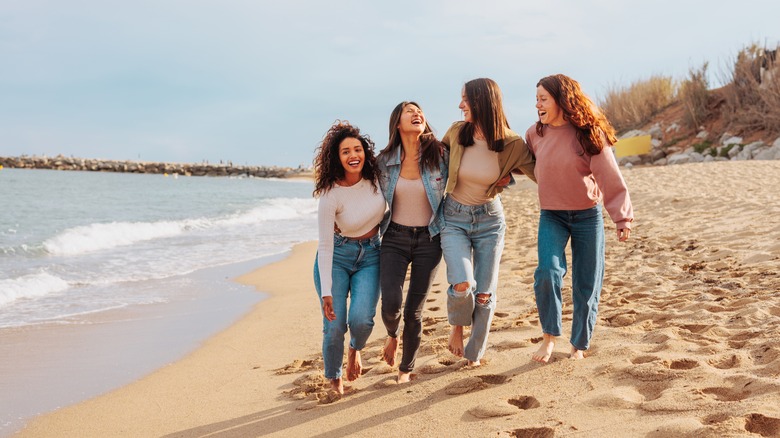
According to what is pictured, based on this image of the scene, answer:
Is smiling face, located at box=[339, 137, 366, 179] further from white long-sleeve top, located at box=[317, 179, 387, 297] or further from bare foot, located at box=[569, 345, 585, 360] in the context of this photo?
bare foot, located at box=[569, 345, 585, 360]

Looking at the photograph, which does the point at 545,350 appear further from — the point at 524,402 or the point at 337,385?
the point at 337,385

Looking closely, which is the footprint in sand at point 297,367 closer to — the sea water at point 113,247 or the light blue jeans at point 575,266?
the light blue jeans at point 575,266

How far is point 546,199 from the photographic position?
148 inches

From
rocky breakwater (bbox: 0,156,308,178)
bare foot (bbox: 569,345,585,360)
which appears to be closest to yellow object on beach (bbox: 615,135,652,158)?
bare foot (bbox: 569,345,585,360)

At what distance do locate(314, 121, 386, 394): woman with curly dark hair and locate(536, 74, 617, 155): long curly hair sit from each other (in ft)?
3.66

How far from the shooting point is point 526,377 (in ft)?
12.1

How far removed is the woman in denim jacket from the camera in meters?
3.65

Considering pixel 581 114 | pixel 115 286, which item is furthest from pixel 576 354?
pixel 115 286

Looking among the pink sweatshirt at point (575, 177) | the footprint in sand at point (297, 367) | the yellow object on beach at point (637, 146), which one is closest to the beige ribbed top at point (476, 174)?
the pink sweatshirt at point (575, 177)

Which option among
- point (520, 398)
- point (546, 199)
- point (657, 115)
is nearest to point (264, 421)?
point (520, 398)

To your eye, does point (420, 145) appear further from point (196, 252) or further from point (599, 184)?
point (196, 252)

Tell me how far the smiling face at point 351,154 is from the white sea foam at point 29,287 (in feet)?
17.8

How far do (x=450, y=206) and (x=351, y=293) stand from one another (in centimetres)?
75

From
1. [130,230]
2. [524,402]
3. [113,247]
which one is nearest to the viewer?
[524,402]
